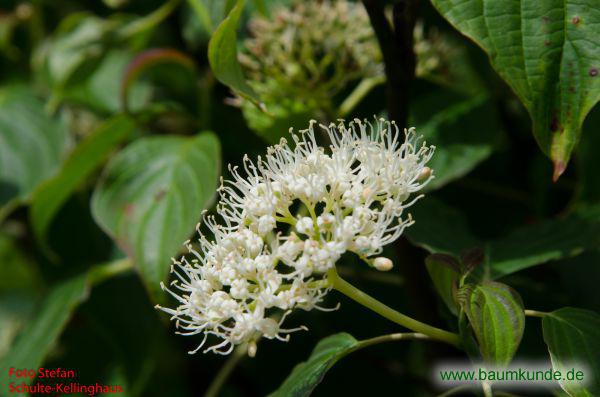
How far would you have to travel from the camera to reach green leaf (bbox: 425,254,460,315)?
0.72m

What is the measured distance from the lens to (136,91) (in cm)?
148

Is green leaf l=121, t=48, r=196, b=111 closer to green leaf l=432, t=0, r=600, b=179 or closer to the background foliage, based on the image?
the background foliage

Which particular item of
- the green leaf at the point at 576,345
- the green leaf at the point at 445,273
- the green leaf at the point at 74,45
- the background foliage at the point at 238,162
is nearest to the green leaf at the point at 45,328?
the background foliage at the point at 238,162

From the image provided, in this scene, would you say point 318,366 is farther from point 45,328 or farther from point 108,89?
point 108,89

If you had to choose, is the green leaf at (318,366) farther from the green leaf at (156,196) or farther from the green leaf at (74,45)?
the green leaf at (74,45)

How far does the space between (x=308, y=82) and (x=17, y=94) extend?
2.60 ft

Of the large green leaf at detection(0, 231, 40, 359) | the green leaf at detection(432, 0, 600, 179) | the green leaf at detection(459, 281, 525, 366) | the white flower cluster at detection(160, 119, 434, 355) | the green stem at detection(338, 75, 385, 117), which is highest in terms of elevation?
the green leaf at detection(432, 0, 600, 179)

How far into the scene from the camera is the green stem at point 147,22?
54.1 inches

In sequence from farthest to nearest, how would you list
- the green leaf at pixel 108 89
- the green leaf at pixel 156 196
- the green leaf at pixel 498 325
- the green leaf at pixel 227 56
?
the green leaf at pixel 108 89 → the green leaf at pixel 156 196 → the green leaf at pixel 227 56 → the green leaf at pixel 498 325

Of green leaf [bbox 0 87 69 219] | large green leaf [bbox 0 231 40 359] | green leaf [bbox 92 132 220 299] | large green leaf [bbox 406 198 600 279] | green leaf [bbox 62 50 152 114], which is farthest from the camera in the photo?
large green leaf [bbox 0 231 40 359]

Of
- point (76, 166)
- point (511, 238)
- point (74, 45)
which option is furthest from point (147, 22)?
point (511, 238)

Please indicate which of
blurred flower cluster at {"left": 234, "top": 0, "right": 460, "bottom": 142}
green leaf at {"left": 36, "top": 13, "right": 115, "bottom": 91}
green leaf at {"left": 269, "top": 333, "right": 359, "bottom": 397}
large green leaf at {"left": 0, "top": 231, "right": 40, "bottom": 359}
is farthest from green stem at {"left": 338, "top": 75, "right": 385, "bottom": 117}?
large green leaf at {"left": 0, "top": 231, "right": 40, "bottom": 359}

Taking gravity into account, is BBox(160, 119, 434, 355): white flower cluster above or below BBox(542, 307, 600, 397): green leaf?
above

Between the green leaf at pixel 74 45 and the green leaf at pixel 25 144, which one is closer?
the green leaf at pixel 25 144
